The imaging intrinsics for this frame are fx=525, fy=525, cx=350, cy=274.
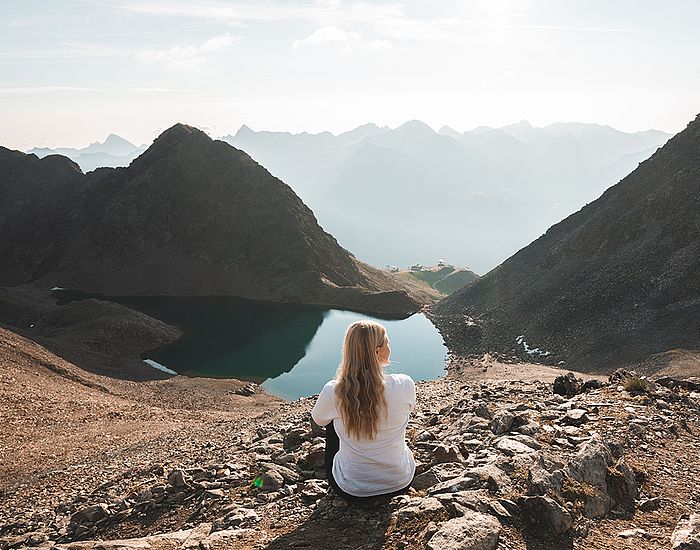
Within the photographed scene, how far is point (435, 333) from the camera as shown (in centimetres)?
6900

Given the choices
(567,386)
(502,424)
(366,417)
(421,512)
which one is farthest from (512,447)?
(567,386)

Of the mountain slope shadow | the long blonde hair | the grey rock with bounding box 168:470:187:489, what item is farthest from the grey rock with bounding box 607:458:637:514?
the grey rock with bounding box 168:470:187:489

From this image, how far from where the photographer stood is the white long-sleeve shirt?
7211 mm

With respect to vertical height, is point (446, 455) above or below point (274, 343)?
below

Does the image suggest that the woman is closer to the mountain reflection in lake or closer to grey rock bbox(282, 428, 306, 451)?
grey rock bbox(282, 428, 306, 451)

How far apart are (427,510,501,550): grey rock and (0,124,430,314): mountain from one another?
81.7 meters

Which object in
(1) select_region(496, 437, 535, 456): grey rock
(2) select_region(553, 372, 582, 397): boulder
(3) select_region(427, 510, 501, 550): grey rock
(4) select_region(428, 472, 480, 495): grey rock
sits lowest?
(3) select_region(427, 510, 501, 550): grey rock

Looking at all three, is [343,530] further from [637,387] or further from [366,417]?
[637,387]

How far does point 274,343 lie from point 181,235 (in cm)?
5601

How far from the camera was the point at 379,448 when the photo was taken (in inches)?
290

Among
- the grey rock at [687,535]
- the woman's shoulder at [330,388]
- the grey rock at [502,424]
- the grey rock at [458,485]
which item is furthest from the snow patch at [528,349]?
the woman's shoulder at [330,388]

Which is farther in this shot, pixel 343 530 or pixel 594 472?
pixel 594 472

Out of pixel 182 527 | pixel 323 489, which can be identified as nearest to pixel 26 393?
pixel 182 527

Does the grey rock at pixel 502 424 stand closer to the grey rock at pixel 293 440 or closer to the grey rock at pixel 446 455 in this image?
the grey rock at pixel 446 455
